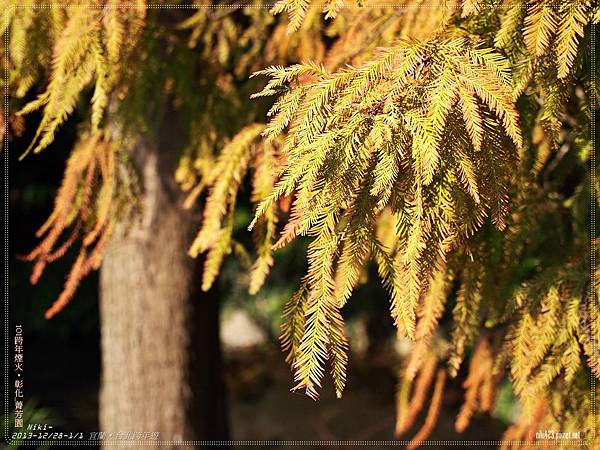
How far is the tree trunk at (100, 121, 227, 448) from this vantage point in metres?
3.14

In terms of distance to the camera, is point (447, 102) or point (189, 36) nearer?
point (447, 102)

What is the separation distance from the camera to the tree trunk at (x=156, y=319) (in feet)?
10.3

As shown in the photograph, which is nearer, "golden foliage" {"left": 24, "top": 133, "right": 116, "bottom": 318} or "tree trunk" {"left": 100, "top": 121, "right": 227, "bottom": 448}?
"golden foliage" {"left": 24, "top": 133, "right": 116, "bottom": 318}

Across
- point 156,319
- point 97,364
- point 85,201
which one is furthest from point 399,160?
point 97,364

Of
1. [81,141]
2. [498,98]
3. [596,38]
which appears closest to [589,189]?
[596,38]

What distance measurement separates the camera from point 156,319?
321cm

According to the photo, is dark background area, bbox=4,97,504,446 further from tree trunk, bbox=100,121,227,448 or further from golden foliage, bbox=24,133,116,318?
golden foliage, bbox=24,133,116,318

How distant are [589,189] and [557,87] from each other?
55cm

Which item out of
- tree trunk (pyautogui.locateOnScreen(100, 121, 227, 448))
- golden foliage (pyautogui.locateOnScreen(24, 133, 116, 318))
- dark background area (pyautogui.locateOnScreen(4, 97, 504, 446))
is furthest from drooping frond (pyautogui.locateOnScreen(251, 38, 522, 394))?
dark background area (pyautogui.locateOnScreen(4, 97, 504, 446))

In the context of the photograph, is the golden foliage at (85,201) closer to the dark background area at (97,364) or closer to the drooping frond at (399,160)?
the drooping frond at (399,160)

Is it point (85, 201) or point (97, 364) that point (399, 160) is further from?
point (97, 364)

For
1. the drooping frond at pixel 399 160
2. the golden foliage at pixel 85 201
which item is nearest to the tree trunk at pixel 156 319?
the golden foliage at pixel 85 201

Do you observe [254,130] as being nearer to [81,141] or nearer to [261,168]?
[261,168]

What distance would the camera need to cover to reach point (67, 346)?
6.23m
